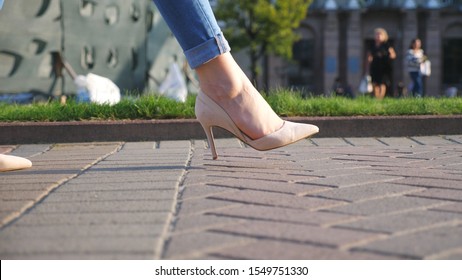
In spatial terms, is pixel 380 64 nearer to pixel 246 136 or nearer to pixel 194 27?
pixel 246 136

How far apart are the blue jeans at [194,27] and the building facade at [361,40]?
1217 inches

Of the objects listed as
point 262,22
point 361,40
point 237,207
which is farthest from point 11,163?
point 361,40

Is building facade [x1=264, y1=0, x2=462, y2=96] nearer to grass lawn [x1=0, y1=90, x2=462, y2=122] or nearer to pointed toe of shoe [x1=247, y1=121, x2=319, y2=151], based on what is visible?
grass lawn [x1=0, y1=90, x2=462, y2=122]

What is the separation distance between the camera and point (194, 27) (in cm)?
320

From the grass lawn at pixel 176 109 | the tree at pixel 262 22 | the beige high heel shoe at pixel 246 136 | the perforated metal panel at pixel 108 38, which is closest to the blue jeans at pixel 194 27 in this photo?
the beige high heel shoe at pixel 246 136

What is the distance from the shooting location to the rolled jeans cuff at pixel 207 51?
3.23 metres

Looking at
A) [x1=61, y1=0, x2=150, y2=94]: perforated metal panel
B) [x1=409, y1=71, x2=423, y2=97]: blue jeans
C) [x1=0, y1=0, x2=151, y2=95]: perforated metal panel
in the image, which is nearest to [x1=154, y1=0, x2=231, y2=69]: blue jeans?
[x1=0, y1=0, x2=151, y2=95]: perforated metal panel

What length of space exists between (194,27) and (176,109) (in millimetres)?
2820

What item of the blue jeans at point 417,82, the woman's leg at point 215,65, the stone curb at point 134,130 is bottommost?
the blue jeans at point 417,82

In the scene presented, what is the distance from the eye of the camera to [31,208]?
2400 millimetres

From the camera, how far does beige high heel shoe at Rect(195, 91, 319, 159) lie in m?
3.52

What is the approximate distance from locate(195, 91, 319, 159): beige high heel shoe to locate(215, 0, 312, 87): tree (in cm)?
2504

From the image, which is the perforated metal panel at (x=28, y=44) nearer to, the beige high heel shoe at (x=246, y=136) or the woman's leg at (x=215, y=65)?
the beige high heel shoe at (x=246, y=136)

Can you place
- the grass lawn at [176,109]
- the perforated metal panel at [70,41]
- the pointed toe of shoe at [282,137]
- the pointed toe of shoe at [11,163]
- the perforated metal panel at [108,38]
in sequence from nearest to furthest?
the pointed toe of shoe at [11,163] → the pointed toe of shoe at [282,137] → the grass lawn at [176,109] → the perforated metal panel at [70,41] → the perforated metal panel at [108,38]
